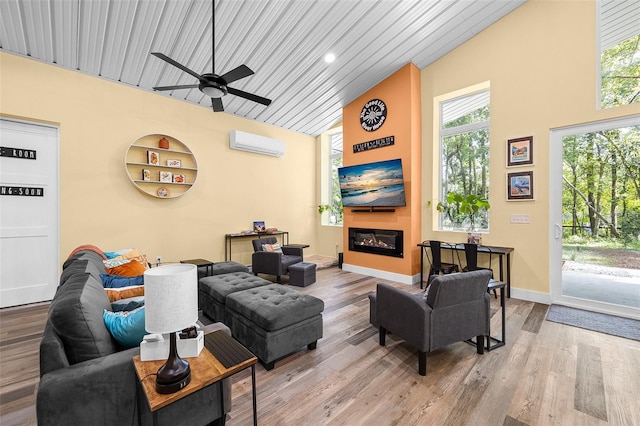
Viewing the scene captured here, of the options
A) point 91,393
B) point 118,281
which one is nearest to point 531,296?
point 91,393

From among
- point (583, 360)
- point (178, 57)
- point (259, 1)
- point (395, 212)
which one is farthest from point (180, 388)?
point (395, 212)

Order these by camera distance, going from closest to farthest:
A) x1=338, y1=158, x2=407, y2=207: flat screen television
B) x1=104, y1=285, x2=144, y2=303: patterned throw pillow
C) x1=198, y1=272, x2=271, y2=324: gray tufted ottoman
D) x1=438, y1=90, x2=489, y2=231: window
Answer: x1=104, y1=285, x2=144, y2=303: patterned throw pillow < x1=198, y1=272, x2=271, y2=324: gray tufted ottoman < x1=438, y1=90, x2=489, y2=231: window < x1=338, y1=158, x2=407, y2=207: flat screen television

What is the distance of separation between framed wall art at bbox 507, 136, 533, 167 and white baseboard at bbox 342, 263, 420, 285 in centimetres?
252

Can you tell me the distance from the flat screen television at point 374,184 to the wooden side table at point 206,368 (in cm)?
415

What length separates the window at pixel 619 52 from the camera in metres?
3.46

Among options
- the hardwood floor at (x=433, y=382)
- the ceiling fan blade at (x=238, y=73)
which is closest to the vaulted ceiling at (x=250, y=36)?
the ceiling fan blade at (x=238, y=73)

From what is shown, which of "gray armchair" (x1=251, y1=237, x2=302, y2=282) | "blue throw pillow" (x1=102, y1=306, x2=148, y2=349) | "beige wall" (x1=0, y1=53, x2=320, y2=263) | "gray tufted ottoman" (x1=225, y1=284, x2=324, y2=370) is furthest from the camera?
"gray armchair" (x1=251, y1=237, x2=302, y2=282)

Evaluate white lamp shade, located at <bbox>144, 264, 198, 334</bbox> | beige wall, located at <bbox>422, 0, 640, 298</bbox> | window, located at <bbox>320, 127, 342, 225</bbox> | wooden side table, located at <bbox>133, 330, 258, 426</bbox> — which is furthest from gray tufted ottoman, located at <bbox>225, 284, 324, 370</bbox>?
window, located at <bbox>320, 127, 342, 225</bbox>

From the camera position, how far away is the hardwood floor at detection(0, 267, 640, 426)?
1.79 m

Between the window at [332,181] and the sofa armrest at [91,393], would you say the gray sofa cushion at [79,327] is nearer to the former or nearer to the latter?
the sofa armrest at [91,393]

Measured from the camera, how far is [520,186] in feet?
13.6

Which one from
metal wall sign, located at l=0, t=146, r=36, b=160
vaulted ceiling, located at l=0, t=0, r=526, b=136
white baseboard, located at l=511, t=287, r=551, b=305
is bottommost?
white baseboard, located at l=511, t=287, r=551, b=305

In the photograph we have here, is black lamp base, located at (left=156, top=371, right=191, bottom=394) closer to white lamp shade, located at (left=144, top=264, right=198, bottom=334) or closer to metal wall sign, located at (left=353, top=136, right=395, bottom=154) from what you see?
white lamp shade, located at (left=144, top=264, right=198, bottom=334)

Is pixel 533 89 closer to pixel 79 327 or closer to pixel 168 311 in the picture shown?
pixel 168 311
